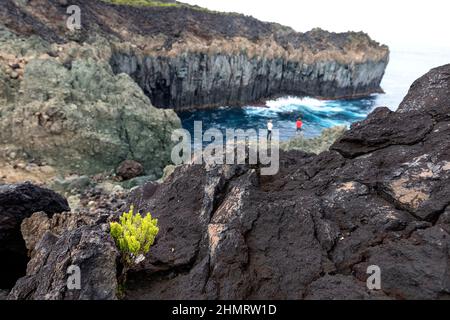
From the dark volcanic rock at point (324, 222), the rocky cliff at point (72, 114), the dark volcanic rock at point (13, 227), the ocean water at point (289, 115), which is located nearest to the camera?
the dark volcanic rock at point (324, 222)

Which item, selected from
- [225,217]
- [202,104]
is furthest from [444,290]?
[202,104]

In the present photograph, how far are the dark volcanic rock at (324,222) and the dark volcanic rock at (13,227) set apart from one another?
3847 mm

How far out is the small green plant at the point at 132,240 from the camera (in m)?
5.96

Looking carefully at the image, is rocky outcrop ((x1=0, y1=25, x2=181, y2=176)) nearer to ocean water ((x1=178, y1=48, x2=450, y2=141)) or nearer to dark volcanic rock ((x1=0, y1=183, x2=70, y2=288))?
dark volcanic rock ((x1=0, y1=183, x2=70, y2=288))

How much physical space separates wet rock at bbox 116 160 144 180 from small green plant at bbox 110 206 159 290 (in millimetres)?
16004

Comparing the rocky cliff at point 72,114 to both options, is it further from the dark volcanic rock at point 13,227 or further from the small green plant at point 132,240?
the small green plant at point 132,240

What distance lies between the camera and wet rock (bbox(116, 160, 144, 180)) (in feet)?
71.8

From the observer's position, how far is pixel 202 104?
175 feet

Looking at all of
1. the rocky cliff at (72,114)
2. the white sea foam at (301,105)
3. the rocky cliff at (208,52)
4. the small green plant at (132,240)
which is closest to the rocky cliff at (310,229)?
the small green plant at (132,240)

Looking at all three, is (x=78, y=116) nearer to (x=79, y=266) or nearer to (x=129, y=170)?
(x=129, y=170)

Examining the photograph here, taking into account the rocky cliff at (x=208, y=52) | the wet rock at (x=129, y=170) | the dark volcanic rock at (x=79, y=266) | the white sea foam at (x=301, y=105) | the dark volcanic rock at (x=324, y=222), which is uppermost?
the rocky cliff at (x=208, y=52)

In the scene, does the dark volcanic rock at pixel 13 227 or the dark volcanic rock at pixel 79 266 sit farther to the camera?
the dark volcanic rock at pixel 13 227
